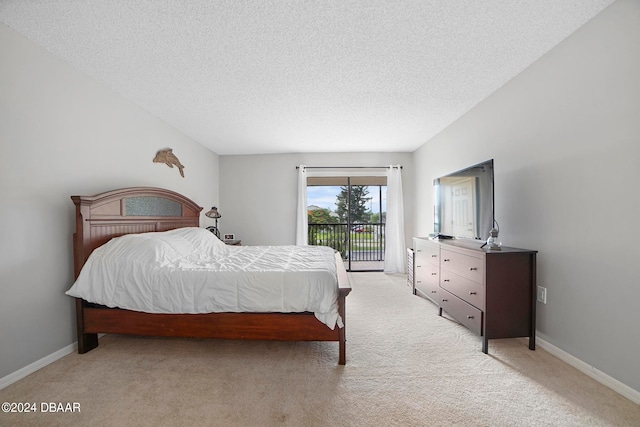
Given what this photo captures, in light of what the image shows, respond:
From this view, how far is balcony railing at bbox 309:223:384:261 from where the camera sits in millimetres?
5320

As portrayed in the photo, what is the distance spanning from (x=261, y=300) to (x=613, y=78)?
279 cm

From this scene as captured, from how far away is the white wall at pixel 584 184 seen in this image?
1510mm

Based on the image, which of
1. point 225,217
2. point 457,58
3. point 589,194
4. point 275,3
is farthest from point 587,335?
point 225,217

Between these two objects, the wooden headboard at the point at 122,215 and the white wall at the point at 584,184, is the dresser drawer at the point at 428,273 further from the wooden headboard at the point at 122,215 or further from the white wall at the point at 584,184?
the wooden headboard at the point at 122,215

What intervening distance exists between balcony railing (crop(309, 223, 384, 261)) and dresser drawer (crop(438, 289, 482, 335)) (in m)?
2.69

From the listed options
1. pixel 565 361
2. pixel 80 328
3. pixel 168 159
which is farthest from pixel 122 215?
pixel 565 361

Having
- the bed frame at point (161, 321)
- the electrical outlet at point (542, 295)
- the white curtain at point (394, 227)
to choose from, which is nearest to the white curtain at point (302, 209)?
the white curtain at point (394, 227)

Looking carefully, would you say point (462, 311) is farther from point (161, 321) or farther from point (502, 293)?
point (161, 321)

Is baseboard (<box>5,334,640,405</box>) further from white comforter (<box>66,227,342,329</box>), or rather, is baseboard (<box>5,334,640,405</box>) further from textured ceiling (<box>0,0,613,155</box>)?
textured ceiling (<box>0,0,613,155</box>)

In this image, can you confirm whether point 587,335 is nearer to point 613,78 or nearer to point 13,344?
point 613,78

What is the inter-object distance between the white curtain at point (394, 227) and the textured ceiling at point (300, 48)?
186 centimetres

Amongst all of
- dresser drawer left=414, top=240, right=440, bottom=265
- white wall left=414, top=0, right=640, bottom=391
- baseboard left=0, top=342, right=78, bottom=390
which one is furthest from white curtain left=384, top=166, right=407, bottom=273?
baseboard left=0, top=342, right=78, bottom=390

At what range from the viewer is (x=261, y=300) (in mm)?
1898

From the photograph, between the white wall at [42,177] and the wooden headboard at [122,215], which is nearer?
the white wall at [42,177]
